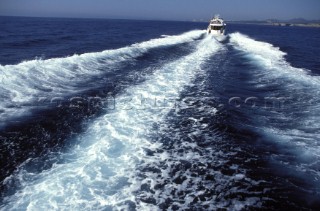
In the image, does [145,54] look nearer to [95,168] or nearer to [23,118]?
[23,118]

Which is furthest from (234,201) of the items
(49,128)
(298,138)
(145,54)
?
(145,54)

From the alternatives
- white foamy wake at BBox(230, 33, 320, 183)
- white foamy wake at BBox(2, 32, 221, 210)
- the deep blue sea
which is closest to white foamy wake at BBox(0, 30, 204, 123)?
the deep blue sea

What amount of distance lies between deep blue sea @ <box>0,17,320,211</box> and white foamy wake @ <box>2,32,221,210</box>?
3cm

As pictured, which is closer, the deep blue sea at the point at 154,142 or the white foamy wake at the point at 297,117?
the deep blue sea at the point at 154,142

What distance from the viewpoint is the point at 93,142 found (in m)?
10.1

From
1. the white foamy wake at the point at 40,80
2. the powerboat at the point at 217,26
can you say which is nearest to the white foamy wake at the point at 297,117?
the white foamy wake at the point at 40,80

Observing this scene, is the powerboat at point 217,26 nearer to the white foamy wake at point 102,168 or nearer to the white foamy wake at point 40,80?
the white foamy wake at point 40,80

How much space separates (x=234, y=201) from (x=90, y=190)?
4.25 meters

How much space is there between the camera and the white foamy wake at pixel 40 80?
43.4 ft

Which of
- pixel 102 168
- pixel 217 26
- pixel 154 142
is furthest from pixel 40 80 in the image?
pixel 217 26

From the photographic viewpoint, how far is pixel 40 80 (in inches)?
669

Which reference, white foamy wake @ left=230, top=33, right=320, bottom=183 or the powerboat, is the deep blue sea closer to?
white foamy wake @ left=230, top=33, right=320, bottom=183

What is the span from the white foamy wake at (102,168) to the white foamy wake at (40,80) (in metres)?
4.10

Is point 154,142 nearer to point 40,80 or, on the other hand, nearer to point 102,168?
point 102,168
